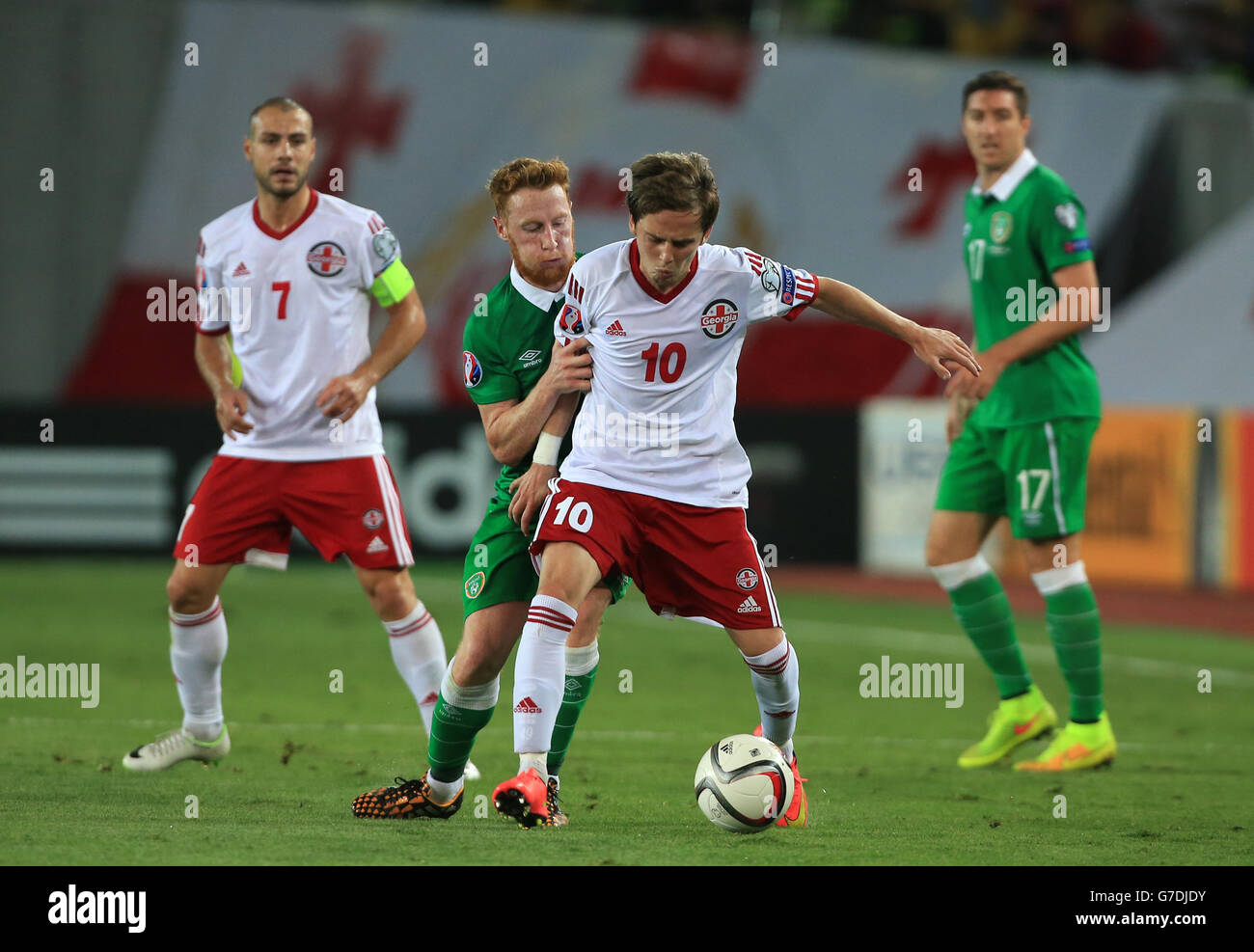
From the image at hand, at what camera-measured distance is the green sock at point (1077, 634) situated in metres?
6.65

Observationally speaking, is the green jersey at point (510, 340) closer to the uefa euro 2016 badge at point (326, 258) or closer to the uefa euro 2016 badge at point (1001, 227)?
the uefa euro 2016 badge at point (326, 258)

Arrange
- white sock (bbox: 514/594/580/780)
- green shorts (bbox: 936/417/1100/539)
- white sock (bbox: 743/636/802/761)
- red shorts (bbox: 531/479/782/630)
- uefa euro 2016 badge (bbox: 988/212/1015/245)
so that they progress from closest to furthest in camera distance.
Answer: white sock (bbox: 514/594/580/780) → red shorts (bbox: 531/479/782/630) → white sock (bbox: 743/636/802/761) → green shorts (bbox: 936/417/1100/539) → uefa euro 2016 badge (bbox: 988/212/1015/245)

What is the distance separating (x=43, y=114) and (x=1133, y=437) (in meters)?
10.2

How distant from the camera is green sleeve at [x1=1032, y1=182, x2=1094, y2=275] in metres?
6.64

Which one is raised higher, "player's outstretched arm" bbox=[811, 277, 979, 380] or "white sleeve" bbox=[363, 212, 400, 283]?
"white sleeve" bbox=[363, 212, 400, 283]

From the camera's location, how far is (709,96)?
58.1ft

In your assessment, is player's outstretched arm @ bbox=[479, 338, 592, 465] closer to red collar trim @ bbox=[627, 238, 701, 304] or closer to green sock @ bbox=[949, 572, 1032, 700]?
red collar trim @ bbox=[627, 238, 701, 304]

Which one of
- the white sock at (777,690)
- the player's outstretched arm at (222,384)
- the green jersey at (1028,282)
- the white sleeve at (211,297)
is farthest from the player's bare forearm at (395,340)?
the green jersey at (1028,282)

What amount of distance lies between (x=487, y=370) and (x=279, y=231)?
131cm

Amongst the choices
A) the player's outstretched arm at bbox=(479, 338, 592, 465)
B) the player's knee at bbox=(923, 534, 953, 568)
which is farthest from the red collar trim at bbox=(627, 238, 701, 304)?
the player's knee at bbox=(923, 534, 953, 568)

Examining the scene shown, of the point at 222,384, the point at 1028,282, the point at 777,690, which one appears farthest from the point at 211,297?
the point at 1028,282

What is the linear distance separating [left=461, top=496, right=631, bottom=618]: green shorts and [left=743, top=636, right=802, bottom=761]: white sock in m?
0.70

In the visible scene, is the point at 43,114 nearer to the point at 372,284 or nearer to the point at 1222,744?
the point at 372,284
